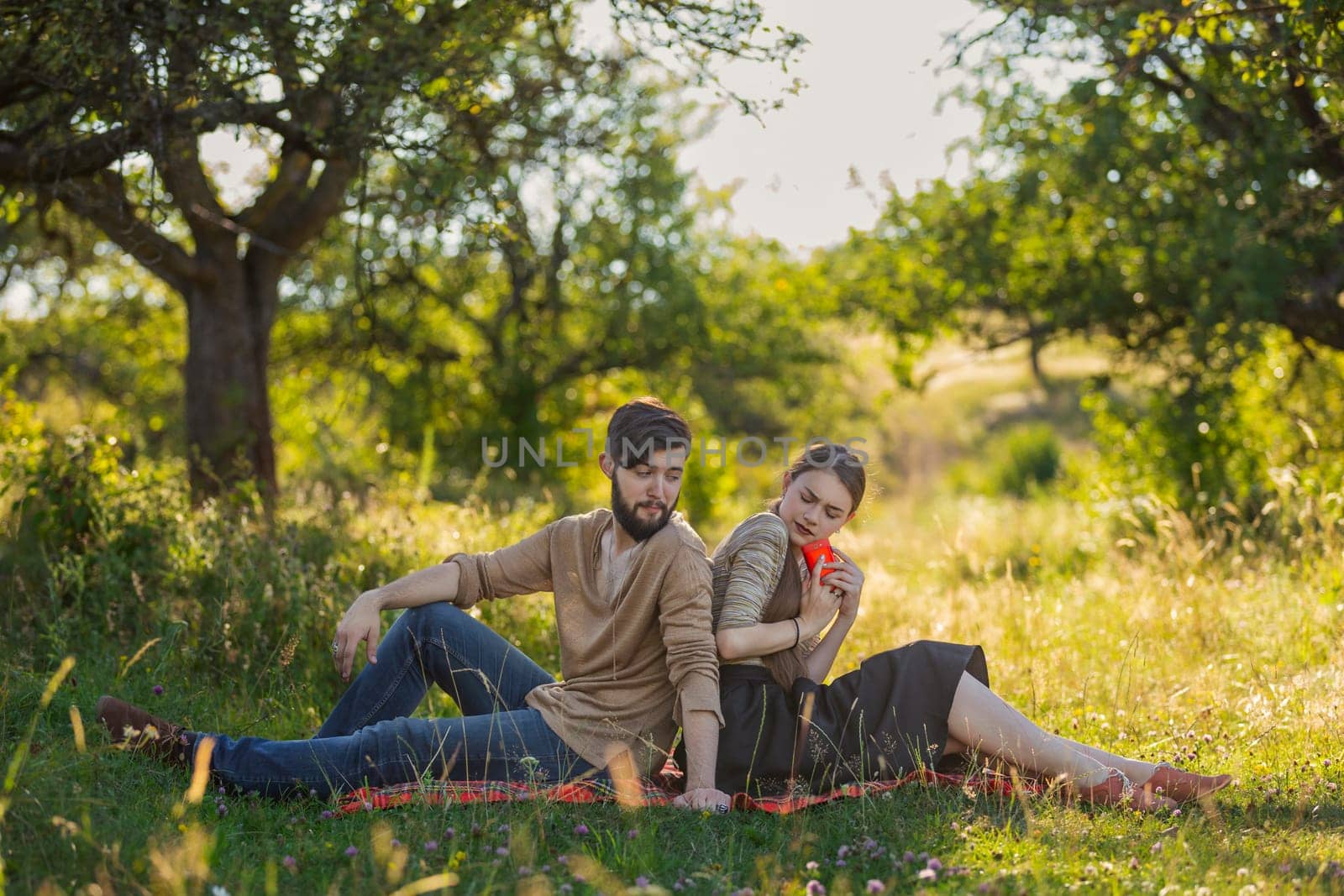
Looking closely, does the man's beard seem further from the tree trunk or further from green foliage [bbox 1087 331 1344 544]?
green foliage [bbox 1087 331 1344 544]

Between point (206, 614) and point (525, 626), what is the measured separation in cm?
155

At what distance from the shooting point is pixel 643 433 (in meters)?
3.85

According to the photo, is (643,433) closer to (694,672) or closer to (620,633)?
(620,633)

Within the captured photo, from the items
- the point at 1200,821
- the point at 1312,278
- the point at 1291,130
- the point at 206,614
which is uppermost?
the point at 1291,130

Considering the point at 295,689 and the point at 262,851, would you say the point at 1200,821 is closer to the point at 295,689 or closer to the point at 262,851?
the point at 262,851

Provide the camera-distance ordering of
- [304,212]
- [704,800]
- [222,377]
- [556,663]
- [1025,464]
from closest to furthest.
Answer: [704,800]
[556,663]
[222,377]
[304,212]
[1025,464]

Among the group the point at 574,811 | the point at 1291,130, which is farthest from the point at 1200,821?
the point at 1291,130

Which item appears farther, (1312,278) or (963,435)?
(963,435)

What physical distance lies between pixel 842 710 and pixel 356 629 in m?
1.67

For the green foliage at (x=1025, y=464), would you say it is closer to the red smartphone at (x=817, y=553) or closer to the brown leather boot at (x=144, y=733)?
the red smartphone at (x=817, y=553)

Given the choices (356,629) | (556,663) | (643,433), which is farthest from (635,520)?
(556,663)

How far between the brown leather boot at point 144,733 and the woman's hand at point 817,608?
6.98ft

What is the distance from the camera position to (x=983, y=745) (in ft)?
13.2

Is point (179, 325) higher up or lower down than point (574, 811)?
higher up
